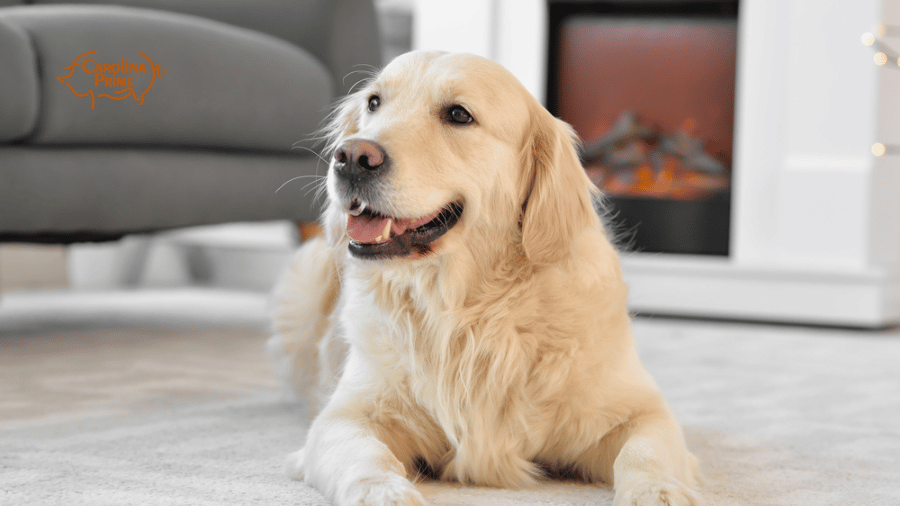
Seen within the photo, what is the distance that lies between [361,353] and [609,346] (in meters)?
0.35

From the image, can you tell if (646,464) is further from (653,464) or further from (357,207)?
(357,207)

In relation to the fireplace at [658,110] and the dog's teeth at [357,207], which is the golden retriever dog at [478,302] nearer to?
the dog's teeth at [357,207]

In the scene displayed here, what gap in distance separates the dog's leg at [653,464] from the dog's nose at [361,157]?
47 cm

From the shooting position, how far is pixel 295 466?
1136mm

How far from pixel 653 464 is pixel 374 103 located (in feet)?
2.24

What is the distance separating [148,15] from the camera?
6.92 feet

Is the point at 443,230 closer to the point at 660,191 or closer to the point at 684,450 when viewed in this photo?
the point at 684,450

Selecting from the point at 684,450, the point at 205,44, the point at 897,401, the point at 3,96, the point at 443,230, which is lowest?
the point at 897,401

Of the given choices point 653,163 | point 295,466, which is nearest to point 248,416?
point 295,466

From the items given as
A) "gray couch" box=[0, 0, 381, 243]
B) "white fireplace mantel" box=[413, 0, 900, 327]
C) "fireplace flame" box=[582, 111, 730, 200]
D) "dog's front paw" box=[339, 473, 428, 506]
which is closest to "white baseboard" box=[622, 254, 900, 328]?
"white fireplace mantel" box=[413, 0, 900, 327]

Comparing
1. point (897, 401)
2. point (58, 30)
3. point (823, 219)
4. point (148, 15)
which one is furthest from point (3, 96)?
point (823, 219)

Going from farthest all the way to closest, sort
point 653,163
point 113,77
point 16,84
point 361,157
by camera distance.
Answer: point 653,163 → point 113,77 → point 16,84 → point 361,157

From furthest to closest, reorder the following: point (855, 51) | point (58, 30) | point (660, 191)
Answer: point (660, 191)
point (855, 51)
point (58, 30)

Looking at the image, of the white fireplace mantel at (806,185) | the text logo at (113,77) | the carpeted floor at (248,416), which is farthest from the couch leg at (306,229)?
the white fireplace mantel at (806,185)
